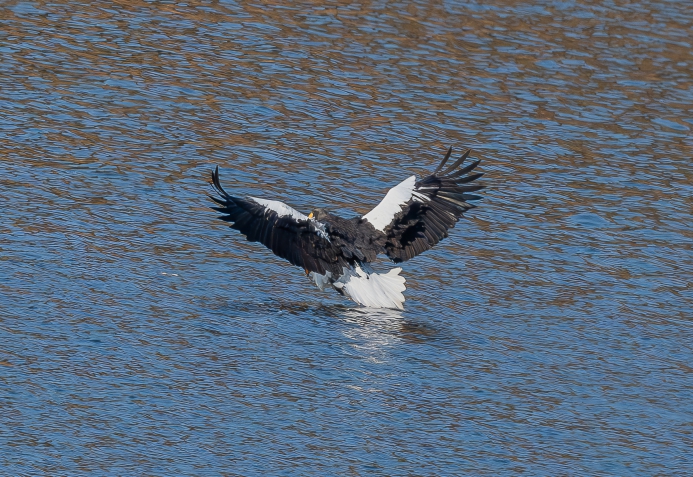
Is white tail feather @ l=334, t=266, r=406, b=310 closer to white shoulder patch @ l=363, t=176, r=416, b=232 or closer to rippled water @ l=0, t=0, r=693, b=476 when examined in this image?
rippled water @ l=0, t=0, r=693, b=476

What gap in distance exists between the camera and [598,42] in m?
17.5

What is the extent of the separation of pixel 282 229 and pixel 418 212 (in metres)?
1.24

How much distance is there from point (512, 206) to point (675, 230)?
1.61 meters

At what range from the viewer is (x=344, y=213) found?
11742 mm

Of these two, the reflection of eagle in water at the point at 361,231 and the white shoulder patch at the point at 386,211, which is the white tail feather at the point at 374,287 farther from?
the white shoulder patch at the point at 386,211

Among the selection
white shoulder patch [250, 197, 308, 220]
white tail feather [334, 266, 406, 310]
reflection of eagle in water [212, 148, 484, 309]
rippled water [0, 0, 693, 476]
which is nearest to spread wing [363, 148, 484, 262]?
reflection of eagle in water [212, 148, 484, 309]

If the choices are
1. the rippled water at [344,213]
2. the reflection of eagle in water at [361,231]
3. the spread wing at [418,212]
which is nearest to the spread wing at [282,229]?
the reflection of eagle in water at [361,231]

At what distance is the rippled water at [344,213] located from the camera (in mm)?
7785

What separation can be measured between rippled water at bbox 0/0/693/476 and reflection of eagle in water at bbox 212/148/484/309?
0.25 meters

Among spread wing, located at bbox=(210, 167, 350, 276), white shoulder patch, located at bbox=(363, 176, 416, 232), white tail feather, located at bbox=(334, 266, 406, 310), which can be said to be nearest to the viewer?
spread wing, located at bbox=(210, 167, 350, 276)

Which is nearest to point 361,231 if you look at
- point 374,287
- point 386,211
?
point 386,211

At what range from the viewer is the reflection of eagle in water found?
32.2 ft

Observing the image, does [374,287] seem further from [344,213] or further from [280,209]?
[344,213]

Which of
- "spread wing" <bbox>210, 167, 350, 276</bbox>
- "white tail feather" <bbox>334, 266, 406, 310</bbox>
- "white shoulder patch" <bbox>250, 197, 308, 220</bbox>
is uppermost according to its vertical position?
"white shoulder patch" <bbox>250, 197, 308, 220</bbox>
